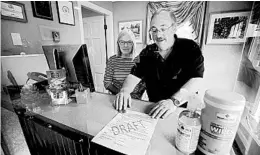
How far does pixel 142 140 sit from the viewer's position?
41cm

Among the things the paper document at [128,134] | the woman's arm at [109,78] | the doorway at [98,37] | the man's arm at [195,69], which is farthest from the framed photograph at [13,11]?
the man's arm at [195,69]

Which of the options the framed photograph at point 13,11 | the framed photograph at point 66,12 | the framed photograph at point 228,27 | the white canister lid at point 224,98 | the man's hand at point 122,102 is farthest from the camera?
the framed photograph at point 228,27

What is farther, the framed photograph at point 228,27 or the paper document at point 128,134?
the framed photograph at point 228,27

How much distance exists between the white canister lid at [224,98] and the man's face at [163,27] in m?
0.57

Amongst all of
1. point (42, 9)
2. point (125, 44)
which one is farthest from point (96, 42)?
point (125, 44)

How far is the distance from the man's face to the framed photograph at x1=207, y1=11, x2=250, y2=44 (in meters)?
1.96

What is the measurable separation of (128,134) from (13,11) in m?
1.63

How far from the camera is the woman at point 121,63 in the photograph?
1276mm

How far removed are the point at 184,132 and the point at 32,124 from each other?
0.76 m

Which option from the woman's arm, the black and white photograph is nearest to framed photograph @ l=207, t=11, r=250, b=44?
the black and white photograph

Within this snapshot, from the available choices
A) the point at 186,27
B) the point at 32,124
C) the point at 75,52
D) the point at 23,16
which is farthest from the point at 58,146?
the point at 186,27

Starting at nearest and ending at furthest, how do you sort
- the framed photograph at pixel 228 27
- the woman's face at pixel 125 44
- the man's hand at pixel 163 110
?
the man's hand at pixel 163 110 → the woman's face at pixel 125 44 → the framed photograph at pixel 228 27

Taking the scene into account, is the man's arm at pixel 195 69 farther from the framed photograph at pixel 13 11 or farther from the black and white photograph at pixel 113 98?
the framed photograph at pixel 13 11

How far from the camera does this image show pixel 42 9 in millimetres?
1418
